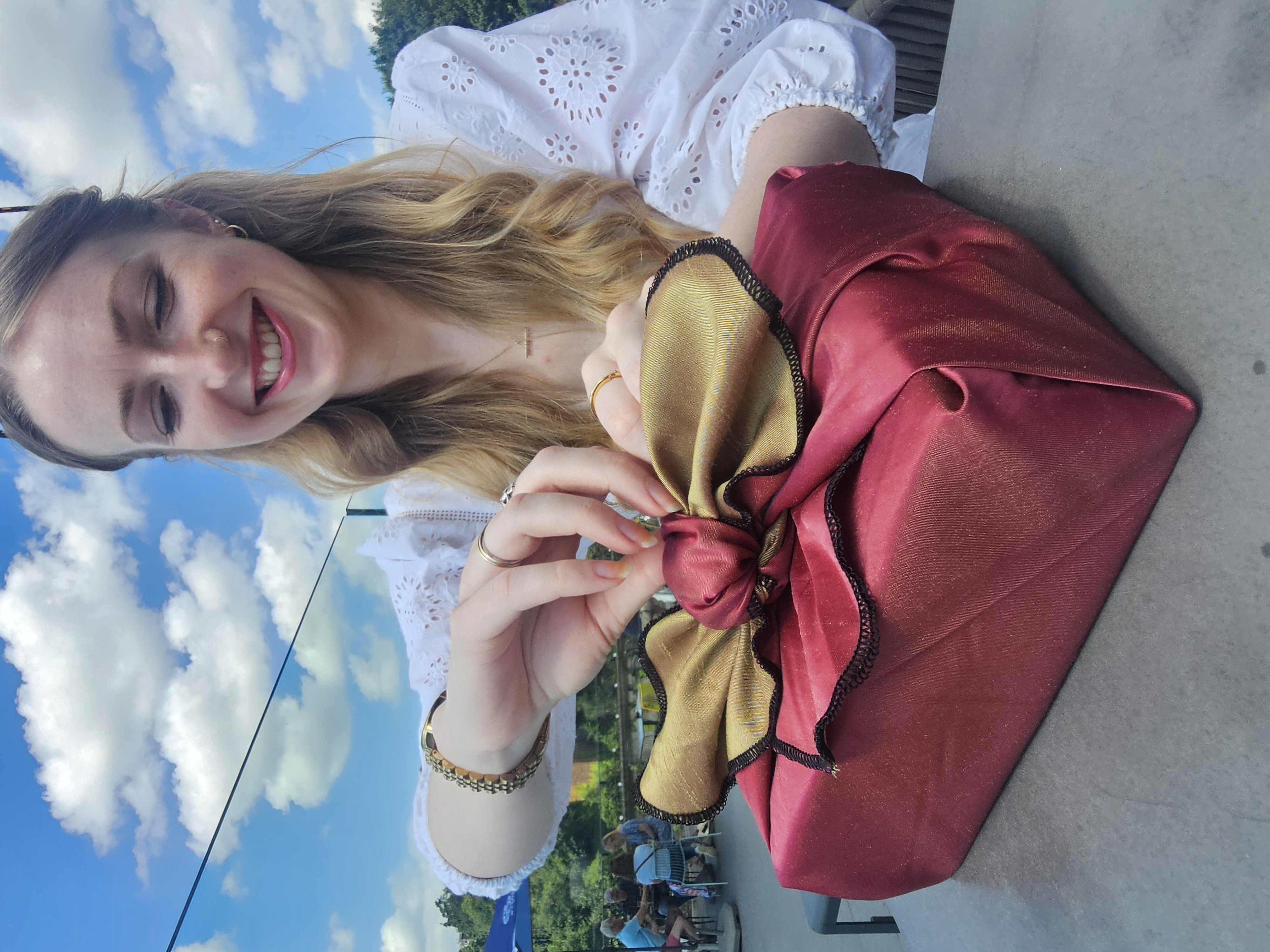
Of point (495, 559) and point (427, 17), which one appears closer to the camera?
point (495, 559)

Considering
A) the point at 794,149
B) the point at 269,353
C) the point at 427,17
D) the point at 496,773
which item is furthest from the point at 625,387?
the point at 427,17

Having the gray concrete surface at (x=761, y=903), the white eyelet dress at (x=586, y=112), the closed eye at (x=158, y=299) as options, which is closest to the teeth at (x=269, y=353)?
the closed eye at (x=158, y=299)

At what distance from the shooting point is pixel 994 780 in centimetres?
59

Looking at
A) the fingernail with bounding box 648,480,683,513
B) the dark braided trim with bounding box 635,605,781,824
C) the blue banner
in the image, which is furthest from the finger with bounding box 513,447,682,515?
the blue banner

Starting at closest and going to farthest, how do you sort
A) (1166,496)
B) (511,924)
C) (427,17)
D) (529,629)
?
1. (1166,496)
2. (529,629)
3. (511,924)
4. (427,17)

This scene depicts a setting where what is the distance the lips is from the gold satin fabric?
0.88 m

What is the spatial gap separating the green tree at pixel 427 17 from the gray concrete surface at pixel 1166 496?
6.67 m

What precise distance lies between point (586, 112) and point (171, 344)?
0.86 meters

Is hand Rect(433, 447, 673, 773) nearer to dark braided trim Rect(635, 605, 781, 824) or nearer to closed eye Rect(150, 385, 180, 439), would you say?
dark braided trim Rect(635, 605, 781, 824)

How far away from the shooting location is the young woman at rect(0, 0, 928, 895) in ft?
3.37

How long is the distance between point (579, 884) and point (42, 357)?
1543mm

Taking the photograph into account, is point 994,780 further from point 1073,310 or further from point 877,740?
point 1073,310

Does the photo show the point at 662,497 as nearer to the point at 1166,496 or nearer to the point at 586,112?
the point at 1166,496

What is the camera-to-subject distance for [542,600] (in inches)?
30.5
